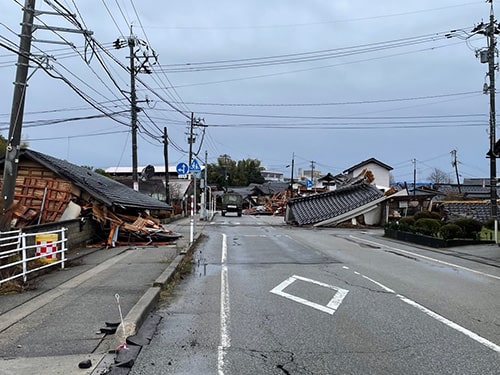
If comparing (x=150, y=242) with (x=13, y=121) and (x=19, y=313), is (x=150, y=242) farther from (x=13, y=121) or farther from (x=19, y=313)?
(x=19, y=313)

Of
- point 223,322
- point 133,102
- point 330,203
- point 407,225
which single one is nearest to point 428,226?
point 407,225

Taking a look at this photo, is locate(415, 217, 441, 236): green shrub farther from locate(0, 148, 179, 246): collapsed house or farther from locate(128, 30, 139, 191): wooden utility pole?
locate(128, 30, 139, 191): wooden utility pole

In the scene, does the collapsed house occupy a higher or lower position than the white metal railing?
higher

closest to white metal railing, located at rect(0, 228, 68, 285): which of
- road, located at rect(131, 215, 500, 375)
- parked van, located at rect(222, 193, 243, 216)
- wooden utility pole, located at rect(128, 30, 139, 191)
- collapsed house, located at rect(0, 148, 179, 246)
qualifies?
road, located at rect(131, 215, 500, 375)

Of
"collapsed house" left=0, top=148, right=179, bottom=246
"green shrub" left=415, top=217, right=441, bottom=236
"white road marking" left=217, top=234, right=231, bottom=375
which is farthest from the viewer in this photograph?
"green shrub" left=415, top=217, right=441, bottom=236

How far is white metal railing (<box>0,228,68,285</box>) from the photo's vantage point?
933cm

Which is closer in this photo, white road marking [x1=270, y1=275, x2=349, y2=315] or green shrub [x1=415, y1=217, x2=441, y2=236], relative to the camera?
white road marking [x1=270, y1=275, x2=349, y2=315]

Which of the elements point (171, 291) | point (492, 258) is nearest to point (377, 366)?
point (171, 291)

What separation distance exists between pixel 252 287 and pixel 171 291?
67.4 inches

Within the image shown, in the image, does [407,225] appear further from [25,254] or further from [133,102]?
[25,254]

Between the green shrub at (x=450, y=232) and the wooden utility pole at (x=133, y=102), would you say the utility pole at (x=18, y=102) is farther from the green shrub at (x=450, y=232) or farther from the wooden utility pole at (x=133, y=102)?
the green shrub at (x=450, y=232)

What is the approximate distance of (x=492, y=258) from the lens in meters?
16.2

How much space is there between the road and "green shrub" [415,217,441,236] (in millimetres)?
8950

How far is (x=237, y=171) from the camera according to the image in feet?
424
